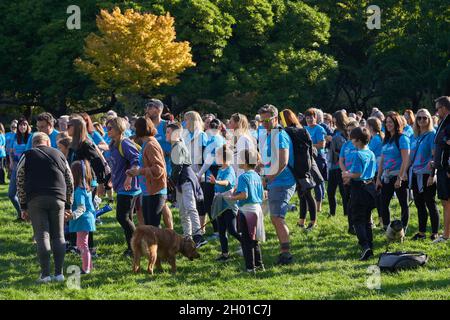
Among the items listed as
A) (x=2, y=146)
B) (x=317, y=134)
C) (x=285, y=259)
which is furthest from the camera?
(x=2, y=146)

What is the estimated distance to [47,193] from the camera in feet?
27.9

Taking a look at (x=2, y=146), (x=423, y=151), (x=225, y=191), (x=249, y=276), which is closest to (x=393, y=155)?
(x=423, y=151)

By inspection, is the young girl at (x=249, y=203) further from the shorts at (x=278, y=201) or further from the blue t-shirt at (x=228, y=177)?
the blue t-shirt at (x=228, y=177)

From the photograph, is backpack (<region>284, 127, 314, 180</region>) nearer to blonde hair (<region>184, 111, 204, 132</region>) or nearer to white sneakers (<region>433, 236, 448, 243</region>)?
blonde hair (<region>184, 111, 204, 132</region>)

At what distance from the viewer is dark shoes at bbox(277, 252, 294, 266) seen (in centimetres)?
955

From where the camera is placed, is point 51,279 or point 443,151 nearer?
point 51,279

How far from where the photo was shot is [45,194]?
852 centimetres

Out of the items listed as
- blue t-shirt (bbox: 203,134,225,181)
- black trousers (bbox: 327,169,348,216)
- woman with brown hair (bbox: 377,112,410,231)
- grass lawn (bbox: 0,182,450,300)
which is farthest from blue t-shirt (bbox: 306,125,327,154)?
blue t-shirt (bbox: 203,134,225,181)

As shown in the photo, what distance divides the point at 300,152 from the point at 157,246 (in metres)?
2.43

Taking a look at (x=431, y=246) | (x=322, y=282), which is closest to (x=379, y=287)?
(x=322, y=282)

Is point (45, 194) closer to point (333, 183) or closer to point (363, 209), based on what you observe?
point (363, 209)

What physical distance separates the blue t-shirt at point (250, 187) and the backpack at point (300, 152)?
1312 mm

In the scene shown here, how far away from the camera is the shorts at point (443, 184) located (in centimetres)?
1002
